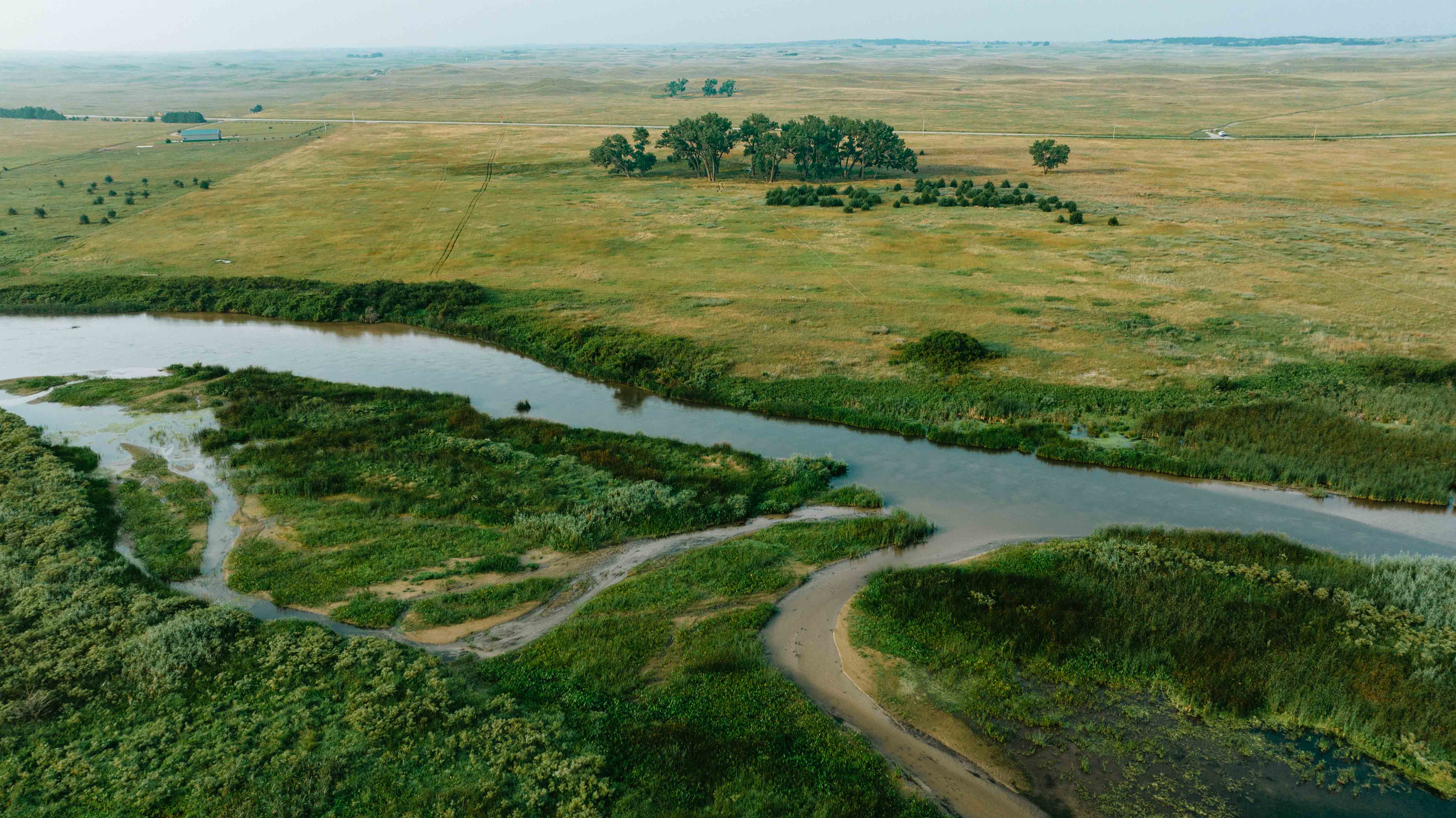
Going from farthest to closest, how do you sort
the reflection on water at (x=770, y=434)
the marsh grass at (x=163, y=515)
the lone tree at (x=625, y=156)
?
the lone tree at (x=625, y=156) < the reflection on water at (x=770, y=434) < the marsh grass at (x=163, y=515)

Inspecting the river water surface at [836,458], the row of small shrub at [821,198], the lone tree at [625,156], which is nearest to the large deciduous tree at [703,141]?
the lone tree at [625,156]

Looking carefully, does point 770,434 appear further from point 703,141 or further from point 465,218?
point 703,141

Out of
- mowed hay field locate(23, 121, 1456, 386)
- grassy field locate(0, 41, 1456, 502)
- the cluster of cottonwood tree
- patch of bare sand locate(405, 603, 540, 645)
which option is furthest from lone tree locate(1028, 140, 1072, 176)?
patch of bare sand locate(405, 603, 540, 645)

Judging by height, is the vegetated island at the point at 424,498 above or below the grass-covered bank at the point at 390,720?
above

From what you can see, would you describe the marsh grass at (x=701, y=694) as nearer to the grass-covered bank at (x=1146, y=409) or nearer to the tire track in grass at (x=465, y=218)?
the grass-covered bank at (x=1146, y=409)

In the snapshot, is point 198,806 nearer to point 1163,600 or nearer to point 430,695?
point 430,695

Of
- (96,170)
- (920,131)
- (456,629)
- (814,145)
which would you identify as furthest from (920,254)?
(96,170)
